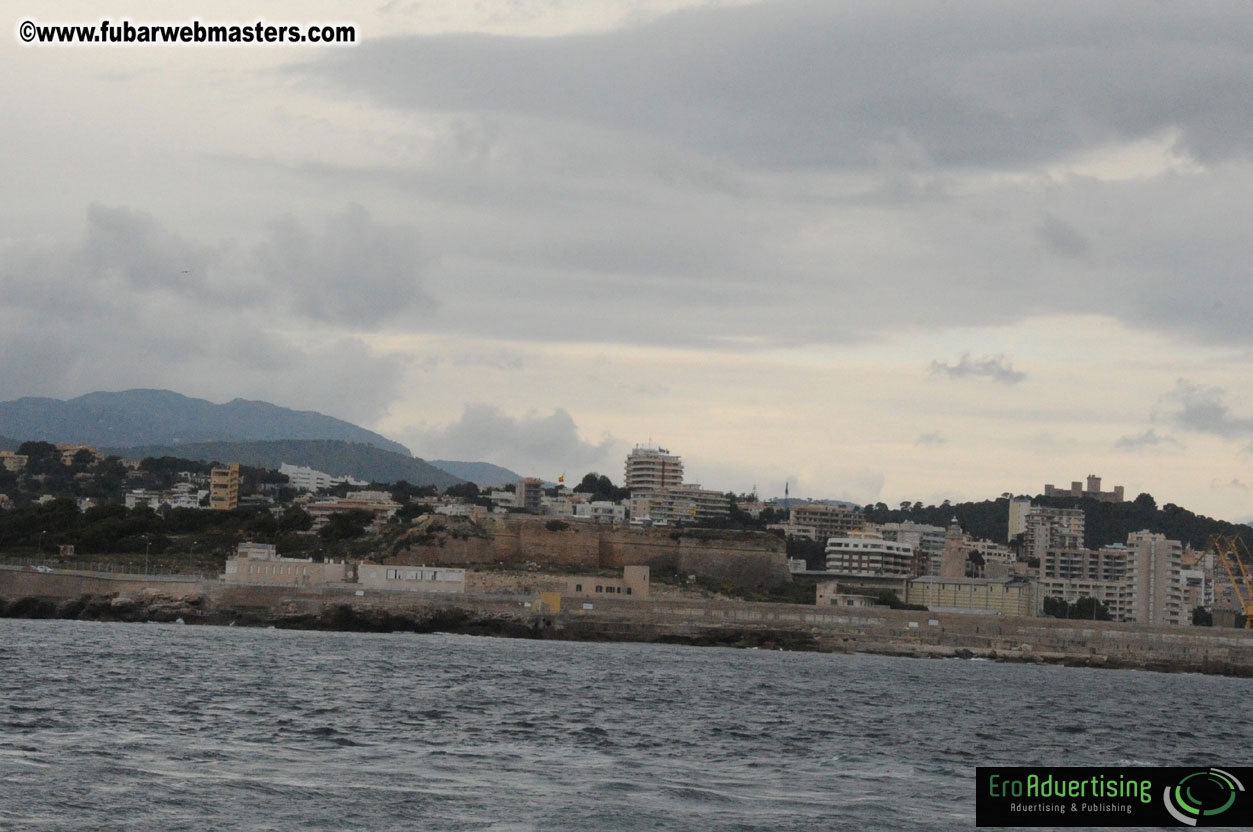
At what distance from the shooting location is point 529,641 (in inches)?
3361

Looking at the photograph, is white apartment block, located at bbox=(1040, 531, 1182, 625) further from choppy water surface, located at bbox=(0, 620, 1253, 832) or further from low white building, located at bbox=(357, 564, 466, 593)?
→ choppy water surface, located at bbox=(0, 620, 1253, 832)

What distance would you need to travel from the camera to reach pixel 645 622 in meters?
90.9

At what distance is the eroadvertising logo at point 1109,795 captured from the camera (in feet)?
59.3

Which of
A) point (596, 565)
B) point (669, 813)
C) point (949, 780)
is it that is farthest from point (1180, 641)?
point (669, 813)

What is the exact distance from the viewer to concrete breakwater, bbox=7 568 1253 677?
294 ft

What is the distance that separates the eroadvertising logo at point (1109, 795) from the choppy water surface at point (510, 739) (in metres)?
4.90

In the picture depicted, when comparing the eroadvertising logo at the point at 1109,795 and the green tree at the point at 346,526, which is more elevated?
the green tree at the point at 346,526

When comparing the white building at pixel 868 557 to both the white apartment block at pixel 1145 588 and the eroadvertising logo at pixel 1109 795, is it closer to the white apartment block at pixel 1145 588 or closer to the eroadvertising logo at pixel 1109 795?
the white apartment block at pixel 1145 588

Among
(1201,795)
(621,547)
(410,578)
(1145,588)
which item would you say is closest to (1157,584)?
(1145,588)

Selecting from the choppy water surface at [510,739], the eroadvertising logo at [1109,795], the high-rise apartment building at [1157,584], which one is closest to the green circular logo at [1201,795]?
the eroadvertising logo at [1109,795]

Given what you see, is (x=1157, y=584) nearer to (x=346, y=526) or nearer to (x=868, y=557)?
(x=868, y=557)

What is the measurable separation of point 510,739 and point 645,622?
59.1m

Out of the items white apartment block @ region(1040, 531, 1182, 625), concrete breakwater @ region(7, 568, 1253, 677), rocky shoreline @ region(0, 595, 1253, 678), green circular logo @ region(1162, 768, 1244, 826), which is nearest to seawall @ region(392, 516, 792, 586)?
concrete breakwater @ region(7, 568, 1253, 677)

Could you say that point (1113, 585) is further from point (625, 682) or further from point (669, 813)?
point (669, 813)
